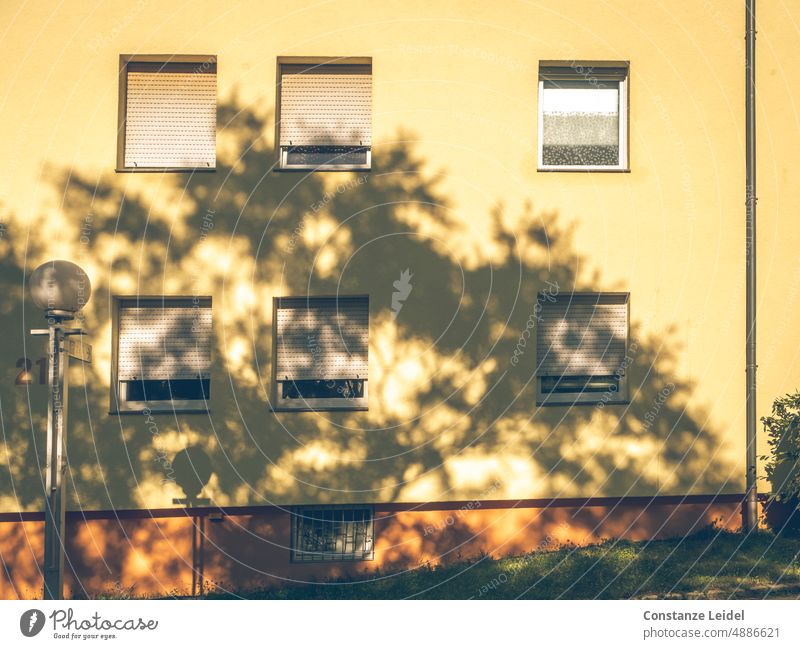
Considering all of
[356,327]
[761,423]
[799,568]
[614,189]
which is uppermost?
[614,189]

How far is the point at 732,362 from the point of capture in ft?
46.9

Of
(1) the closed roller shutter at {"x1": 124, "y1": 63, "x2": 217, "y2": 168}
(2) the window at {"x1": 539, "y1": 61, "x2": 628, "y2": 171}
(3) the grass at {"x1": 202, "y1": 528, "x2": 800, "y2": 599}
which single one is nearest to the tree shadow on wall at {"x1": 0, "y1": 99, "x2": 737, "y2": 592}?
(1) the closed roller shutter at {"x1": 124, "y1": 63, "x2": 217, "y2": 168}

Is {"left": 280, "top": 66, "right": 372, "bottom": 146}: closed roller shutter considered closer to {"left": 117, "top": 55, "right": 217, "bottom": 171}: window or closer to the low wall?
{"left": 117, "top": 55, "right": 217, "bottom": 171}: window

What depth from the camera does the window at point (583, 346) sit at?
14.3 metres

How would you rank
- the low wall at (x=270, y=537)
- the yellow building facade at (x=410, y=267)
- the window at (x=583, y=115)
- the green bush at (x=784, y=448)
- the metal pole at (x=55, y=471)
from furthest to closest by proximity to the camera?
the window at (x=583, y=115) < the yellow building facade at (x=410, y=267) < the low wall at (x=270, y=537) < the green bush at (x=784, y=448) < the metal pole at (x=55, y=471)

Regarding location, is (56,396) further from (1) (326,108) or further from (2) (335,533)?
(1) (326,108)

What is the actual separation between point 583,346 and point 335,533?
4312 mm

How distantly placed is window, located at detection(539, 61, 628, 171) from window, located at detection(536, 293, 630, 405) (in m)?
1.93

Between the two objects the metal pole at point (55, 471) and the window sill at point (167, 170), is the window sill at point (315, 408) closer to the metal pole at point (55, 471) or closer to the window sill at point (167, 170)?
the window sill at point (167, 170)

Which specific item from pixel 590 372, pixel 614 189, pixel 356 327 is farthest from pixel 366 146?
pixel 590 372

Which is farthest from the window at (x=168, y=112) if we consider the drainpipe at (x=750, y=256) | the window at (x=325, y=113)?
the drainpipe at (x=750, y=256)

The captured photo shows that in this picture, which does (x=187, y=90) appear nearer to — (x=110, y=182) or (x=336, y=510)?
(x=110, y=182)

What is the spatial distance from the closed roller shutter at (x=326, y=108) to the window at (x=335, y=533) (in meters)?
5.10

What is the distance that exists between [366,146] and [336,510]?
16.6ft
